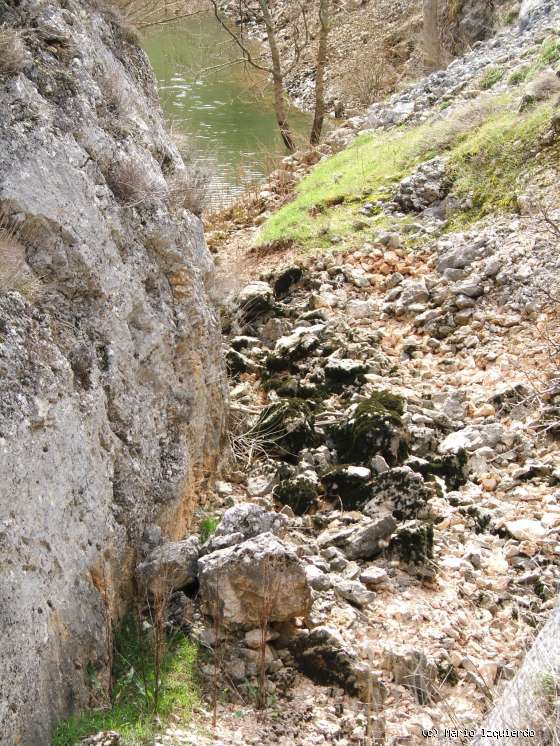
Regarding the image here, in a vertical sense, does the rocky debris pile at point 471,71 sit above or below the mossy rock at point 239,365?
above

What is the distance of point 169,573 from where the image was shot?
171 inches

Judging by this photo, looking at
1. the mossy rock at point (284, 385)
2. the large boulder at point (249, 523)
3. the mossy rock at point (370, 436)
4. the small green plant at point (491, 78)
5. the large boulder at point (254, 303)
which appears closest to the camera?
the large boulder at point (249, 523)

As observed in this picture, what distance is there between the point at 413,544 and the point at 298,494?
1051 millimetres

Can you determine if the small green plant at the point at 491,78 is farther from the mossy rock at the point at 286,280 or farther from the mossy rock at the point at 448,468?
the mossy rock at the point at 448,468

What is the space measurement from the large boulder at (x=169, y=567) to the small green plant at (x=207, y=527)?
76 centimetres

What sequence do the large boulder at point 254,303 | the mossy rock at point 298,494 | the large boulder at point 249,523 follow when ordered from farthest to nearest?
the large boulder at point 254,303 → the mossy rock at point 298,494 → the large boulder at point 249,523

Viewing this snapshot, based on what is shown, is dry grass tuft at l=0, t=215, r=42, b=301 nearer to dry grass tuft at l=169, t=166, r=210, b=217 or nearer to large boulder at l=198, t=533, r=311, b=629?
large boulder at l=198, t=533, r=311, b=629

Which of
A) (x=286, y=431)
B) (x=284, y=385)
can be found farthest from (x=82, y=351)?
(x=284, y=385)

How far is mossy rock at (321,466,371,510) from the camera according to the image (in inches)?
224

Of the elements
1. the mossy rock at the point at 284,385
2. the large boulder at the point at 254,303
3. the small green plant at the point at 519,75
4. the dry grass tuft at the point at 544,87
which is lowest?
the mossy rock at the point at 284,385

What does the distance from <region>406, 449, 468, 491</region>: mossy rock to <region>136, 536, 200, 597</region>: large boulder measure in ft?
7.06

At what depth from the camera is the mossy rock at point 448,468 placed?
6.05 m

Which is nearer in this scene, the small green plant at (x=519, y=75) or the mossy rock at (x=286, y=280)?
the mossy rock at (x=286, y=280)

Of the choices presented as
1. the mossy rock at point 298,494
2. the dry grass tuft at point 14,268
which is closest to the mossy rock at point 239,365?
the mossy rock at point 298,494
